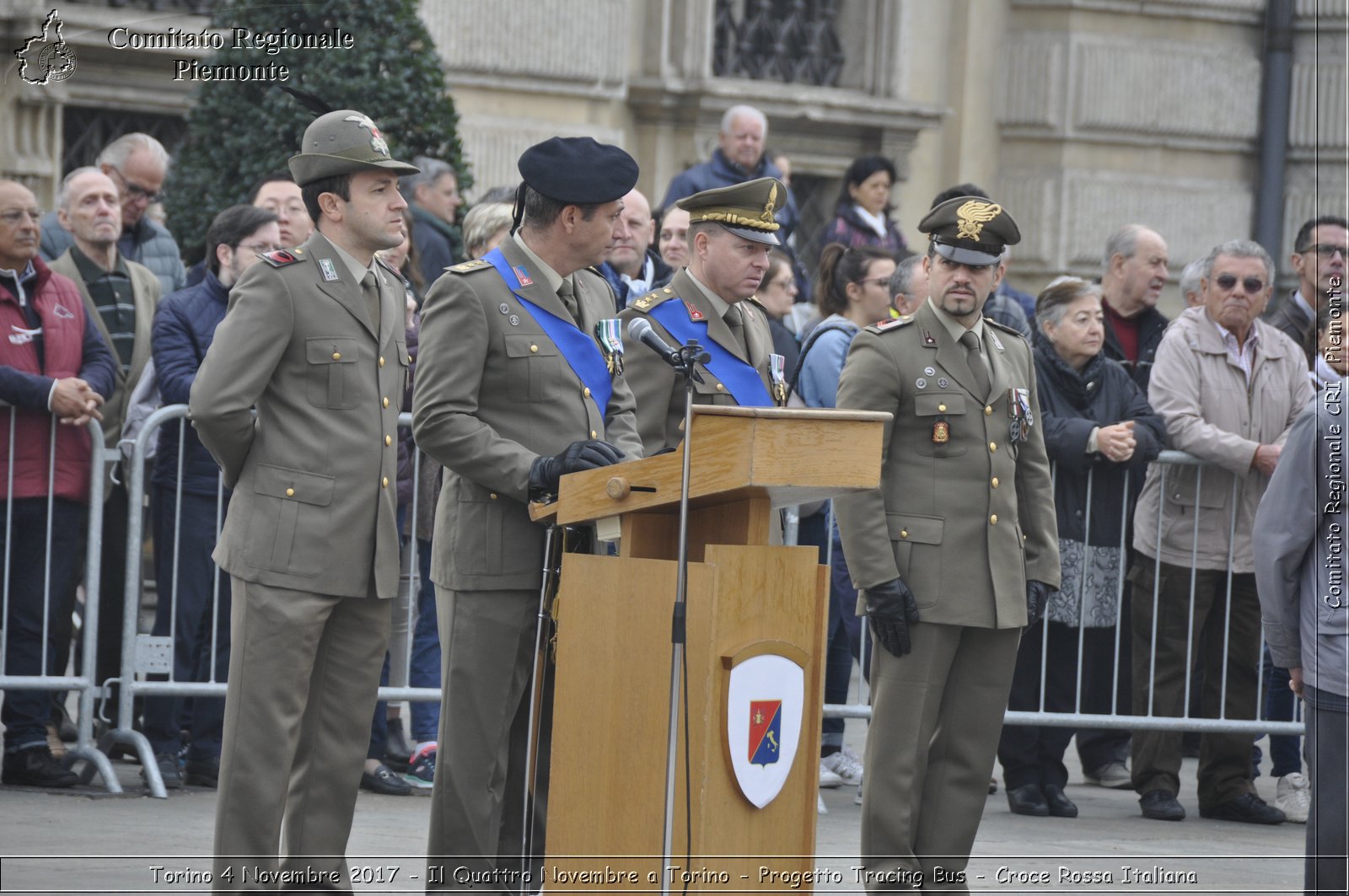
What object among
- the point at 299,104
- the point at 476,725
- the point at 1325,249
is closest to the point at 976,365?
the point at 476,725

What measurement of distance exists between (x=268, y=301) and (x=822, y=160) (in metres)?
10.1

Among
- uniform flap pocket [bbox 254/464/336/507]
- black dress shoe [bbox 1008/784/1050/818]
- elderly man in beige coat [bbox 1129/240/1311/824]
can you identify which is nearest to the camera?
uniform flap pocket [bbox 254/464/336/507]

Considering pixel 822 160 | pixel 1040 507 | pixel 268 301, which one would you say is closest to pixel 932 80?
pixel 822 160

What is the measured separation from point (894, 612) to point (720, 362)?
91cm

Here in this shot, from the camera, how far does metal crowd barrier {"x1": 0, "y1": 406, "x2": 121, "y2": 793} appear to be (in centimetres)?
752

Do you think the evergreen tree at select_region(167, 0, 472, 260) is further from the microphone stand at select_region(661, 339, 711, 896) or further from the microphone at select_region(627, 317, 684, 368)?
the microphone stand at select_region(661, 339, 711, 896)

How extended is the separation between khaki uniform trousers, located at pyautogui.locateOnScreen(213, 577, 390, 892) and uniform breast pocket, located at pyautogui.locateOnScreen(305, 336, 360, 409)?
53 cm

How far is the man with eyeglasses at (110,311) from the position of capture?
8.03 meters

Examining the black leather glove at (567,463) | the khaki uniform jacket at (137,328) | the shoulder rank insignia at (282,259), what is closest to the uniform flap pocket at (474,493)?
the black leather glove at (567,463)

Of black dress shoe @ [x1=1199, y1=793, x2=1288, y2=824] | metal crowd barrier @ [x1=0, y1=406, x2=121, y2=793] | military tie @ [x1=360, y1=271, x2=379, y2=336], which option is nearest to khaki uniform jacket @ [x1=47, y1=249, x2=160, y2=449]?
metal crowd barrier @ [x1=0, y1=406, x2=121, y2=793]

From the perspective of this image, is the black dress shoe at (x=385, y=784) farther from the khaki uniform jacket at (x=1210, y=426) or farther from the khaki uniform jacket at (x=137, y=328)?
the khaki uniform jacket at (x=1210, y=426)

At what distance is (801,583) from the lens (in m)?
4.85

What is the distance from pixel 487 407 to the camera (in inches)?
216

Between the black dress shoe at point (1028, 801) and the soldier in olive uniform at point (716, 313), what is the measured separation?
9.10 feet
